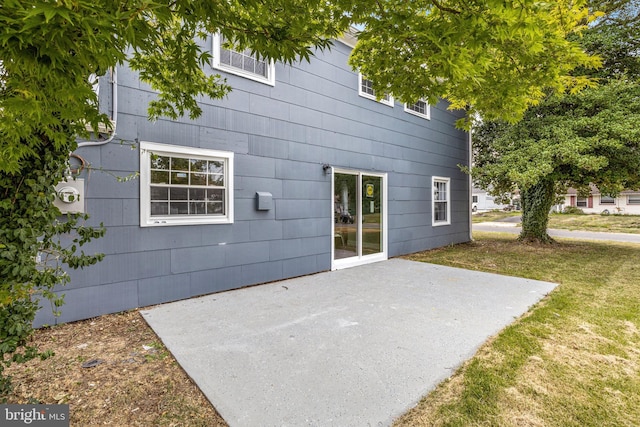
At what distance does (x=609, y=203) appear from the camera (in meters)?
24.9

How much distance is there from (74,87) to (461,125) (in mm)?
4537

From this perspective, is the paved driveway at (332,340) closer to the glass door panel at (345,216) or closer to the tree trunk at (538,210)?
the glass door panel at (345,216)

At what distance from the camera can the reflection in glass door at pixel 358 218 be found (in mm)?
6035

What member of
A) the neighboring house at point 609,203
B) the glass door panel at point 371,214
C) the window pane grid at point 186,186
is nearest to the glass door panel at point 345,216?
the glass door panel at point 371,214

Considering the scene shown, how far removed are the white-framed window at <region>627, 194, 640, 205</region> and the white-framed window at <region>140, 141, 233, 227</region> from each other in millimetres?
32296

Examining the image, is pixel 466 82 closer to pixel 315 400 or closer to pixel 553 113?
pixel 315 400

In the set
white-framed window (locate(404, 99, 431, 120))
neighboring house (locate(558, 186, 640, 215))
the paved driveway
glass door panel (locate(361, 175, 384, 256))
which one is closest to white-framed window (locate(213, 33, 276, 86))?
glass door panel (locate(361, 175, 384, 256))

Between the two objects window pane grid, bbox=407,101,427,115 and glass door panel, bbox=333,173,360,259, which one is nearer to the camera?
glass door panel, bbox=333,173,360,259

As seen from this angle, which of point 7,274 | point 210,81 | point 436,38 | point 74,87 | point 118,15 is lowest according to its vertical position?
point 7,274

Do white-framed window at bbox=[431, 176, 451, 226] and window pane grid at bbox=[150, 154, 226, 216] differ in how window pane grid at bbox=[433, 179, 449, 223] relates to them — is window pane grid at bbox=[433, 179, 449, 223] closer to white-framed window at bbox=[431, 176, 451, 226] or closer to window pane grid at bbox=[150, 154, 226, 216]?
white-framed window at bbox=[431, 176, 451, 226]

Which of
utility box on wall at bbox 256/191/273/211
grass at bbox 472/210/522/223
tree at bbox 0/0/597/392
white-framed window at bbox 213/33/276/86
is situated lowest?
grass at bbox 472/210/522/223

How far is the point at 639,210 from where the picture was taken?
23.2m

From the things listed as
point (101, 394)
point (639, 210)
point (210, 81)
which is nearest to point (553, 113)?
point (210, 81)

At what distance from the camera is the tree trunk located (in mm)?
9023
